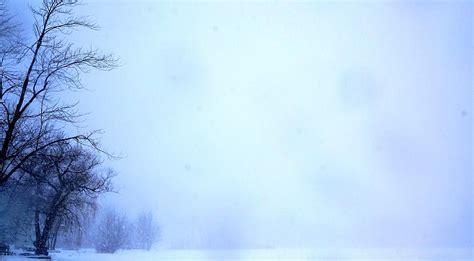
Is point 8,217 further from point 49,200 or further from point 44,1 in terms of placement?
point 44,1

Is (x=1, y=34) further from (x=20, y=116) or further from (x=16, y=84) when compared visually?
Answer: (x=20, y=116)

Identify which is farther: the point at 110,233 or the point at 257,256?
the point at 110,233

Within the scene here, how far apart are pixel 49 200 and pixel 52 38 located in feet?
53.5

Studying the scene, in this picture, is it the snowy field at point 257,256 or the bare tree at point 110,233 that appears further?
the bare tree at point 110,233

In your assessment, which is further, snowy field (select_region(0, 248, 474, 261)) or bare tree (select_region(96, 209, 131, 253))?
bare tree (select_region(96, 209, 131, 253))

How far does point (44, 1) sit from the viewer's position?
10211 mm

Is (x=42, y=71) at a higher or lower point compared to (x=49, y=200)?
higher

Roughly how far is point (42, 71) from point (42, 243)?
→ 18.4 meters

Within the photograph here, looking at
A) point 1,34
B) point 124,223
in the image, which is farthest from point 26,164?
point 124,223

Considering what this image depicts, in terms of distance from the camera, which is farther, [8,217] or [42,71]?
[8,217]

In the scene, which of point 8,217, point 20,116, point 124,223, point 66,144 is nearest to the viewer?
point 20,116

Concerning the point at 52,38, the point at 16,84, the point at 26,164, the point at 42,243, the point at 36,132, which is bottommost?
the point at 42,243

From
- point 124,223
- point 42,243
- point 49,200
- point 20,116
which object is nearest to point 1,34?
→ point 20,116

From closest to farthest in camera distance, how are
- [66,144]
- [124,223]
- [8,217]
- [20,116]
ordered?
[20,116] < [66,144] < [8,217] < [124,223]
